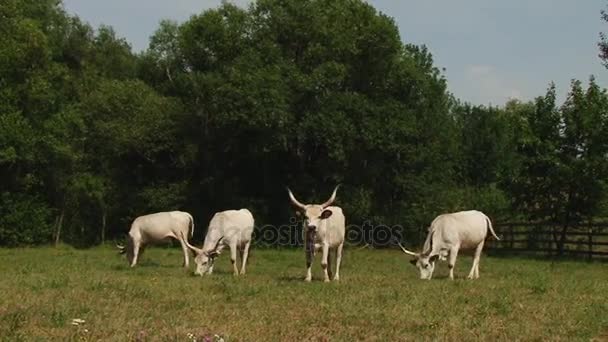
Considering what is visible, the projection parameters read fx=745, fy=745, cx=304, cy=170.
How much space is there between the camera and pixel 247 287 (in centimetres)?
1351

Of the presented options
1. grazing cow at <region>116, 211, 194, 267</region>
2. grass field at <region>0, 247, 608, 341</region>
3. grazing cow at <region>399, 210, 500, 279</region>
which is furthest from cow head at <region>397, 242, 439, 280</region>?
grazing cow at <region>116, 211, 194, 267</region>

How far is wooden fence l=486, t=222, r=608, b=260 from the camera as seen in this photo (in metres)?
29.3

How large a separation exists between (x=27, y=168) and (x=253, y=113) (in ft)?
40.4

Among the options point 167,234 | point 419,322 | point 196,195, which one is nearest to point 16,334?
point 419,322

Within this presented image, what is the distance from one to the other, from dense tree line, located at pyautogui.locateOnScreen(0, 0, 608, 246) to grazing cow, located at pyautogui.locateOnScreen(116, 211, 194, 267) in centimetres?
1081

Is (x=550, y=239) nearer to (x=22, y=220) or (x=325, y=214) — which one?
(x=325, y=214)

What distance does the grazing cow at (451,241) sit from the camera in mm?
17219

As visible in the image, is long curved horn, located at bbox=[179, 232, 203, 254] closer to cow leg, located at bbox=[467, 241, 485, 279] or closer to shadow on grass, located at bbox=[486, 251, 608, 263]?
cow leg, located at bbox=[467, 241, 485, 279]

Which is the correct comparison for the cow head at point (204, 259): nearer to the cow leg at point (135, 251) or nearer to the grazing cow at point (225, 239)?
the grazing cow at point (225, 239)

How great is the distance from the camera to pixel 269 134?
33688mm

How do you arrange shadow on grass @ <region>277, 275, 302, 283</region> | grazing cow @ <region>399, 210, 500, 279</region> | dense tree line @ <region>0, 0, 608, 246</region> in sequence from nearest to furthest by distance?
shadow on grass @ <region>277, 275, 302, 283</region>, grazing cow @ <region>399, 210, 500, 279</region>, dense tree line @ <region>0, 0, 608, 246</region>

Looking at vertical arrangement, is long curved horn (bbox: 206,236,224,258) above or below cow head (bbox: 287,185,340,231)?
below

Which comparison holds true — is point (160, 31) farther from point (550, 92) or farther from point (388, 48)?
point (550, 92)

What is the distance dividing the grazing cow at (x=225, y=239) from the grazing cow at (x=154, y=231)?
1974mm
